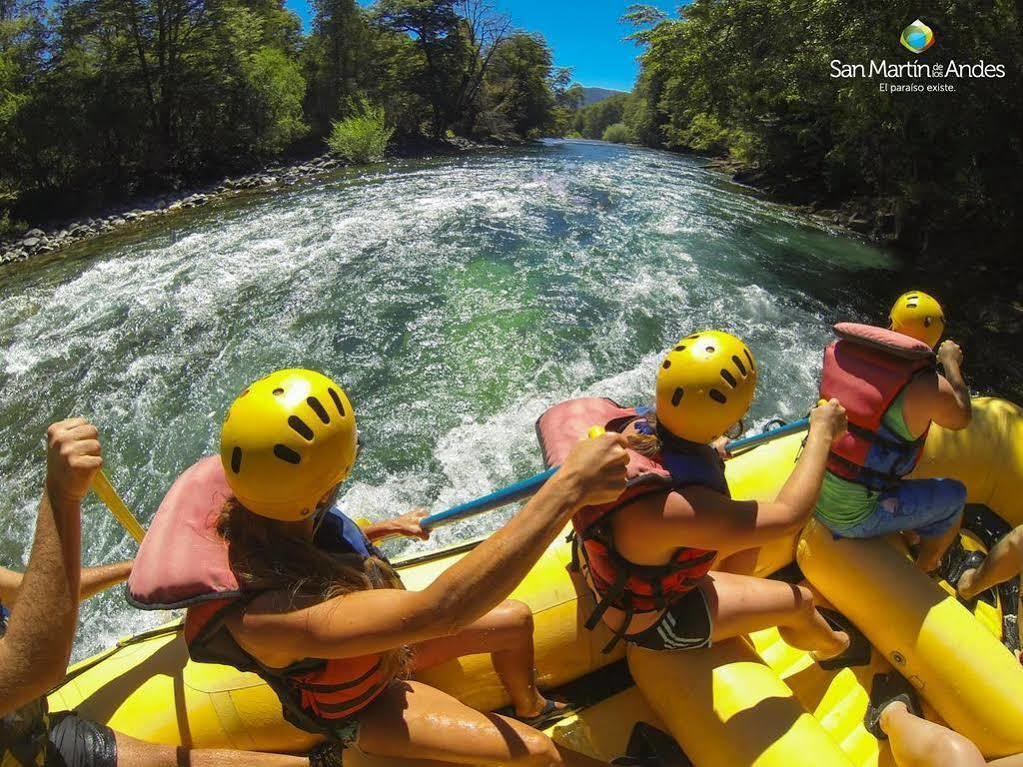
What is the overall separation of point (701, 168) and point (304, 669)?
2649 centimetres

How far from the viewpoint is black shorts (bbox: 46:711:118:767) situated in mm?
1760

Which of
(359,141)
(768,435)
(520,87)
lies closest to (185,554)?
(768,435)

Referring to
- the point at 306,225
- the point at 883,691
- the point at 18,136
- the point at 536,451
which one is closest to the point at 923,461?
the point at 883,691

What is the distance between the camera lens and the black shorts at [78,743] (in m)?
1.76

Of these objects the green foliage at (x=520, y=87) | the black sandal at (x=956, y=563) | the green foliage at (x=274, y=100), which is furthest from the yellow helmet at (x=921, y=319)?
the green foliage at (x=520, y=87)

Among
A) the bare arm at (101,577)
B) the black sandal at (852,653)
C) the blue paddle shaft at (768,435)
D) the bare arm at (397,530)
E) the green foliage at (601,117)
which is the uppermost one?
the green foliage at (601,117)

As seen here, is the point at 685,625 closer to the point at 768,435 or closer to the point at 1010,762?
the point at 1010,762

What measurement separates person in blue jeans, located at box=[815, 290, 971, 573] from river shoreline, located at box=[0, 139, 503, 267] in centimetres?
1497

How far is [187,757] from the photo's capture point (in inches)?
75.9

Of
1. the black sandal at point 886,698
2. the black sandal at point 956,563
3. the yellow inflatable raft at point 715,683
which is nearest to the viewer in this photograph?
the yellow inflatable raft at point 715,683

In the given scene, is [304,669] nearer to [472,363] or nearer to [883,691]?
[883,691]

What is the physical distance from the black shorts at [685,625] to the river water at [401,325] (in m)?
2.59

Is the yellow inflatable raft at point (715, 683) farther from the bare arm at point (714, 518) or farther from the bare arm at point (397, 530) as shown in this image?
the bare arm at point (714, 518)

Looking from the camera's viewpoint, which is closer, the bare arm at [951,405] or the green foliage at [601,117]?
the bare arm at [951,405]
